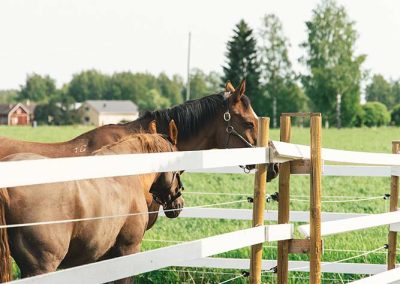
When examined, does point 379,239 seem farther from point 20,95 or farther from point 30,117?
point 20,95

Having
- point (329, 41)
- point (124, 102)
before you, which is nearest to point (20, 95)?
point (124, 102)

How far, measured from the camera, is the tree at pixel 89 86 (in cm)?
15412

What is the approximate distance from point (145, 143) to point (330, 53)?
8087cm

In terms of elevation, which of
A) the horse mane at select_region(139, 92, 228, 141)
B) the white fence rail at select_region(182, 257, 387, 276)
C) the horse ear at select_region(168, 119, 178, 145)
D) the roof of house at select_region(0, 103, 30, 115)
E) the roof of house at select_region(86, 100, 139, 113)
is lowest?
the white fence rail at select_region(182, 257, 387, 276)

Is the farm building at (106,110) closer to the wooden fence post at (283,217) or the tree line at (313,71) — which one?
the tree line at (313,71)

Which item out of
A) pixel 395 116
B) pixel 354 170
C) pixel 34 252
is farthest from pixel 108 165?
pixel 395 116

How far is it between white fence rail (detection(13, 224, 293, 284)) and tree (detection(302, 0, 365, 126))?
80.0m

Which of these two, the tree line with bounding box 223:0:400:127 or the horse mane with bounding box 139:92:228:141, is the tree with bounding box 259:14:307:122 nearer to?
the tree line with bounding box 223:0:400:127

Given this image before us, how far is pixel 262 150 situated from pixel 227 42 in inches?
3511

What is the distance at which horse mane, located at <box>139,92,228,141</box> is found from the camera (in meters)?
8.56

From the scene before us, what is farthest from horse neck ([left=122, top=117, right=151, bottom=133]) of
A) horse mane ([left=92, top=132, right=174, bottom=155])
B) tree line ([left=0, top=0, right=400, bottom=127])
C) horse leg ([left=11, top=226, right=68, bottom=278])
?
tree line ([left=0, top=0, right=400, bottom=127])

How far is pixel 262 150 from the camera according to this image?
5352mm

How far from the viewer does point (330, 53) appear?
85375 mm

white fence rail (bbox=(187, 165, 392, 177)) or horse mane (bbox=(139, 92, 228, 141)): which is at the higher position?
horse mane (bbox=(139, 92, 228, 141))
